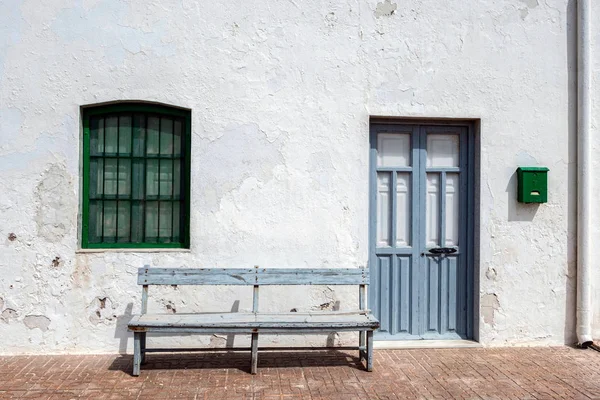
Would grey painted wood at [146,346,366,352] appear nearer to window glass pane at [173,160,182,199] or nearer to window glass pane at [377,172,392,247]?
window glass pane at [377,172,392,247]

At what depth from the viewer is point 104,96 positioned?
244 inches

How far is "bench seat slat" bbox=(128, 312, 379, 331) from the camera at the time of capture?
18.0ft

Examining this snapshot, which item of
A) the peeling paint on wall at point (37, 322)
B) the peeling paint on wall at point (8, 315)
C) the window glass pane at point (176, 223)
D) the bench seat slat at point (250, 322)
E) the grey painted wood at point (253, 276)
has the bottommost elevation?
the peeling paint on wall at point (37, 322)

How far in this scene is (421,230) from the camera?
6.70 m

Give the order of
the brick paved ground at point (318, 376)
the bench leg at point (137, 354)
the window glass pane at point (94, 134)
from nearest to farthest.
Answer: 1. the brick paved ground at point (318, 376)
2. the bench leg at point (137, 354)
3. the window glass pane at point (94, 134)

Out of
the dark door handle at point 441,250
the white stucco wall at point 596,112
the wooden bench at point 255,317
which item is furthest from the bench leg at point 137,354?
the white stucco wall at point 596,112

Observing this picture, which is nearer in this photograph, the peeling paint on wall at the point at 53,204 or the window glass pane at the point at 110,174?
the peeling paint on wall at the point at 53,204

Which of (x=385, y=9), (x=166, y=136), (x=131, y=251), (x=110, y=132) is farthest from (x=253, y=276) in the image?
(x=385, y=9)

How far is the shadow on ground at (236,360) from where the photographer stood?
19.2 ft

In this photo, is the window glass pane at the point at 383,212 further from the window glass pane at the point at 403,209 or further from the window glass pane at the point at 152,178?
the window glass pane at the point at 152,178

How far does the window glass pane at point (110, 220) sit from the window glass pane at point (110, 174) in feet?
0.37

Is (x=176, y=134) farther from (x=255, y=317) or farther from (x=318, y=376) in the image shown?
(x=318, y=376)

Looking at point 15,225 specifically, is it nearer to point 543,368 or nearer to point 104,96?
point 104,96

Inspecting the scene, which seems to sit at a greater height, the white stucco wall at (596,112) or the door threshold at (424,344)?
the white stucco wall at (596,112)
